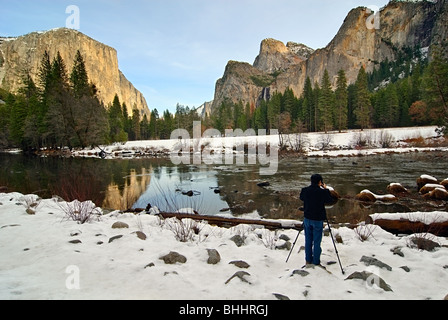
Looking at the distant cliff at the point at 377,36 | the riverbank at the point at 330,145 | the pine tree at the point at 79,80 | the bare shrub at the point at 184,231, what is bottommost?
the bare shrub at the point at 184,231

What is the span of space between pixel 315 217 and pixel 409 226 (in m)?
4.20

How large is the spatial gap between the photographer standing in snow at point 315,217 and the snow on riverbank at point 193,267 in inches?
11.6

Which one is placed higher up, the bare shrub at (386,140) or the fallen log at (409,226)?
the bare shrub at (386,140)

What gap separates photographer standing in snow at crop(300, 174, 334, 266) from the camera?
420 cm

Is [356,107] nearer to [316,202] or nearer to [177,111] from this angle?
[177,111]

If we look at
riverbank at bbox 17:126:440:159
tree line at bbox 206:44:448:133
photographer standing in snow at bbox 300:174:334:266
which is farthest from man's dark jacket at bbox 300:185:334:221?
tree line at bbox 206:44:448:133

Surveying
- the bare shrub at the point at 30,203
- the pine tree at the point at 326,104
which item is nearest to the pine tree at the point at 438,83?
the pine tree at the point at 326,104

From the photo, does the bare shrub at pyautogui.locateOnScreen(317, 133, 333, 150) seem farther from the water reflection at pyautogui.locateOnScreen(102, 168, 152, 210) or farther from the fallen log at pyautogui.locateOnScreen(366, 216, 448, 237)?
the fallen log at pyautogui.locateOnScreen(366, 216, 448, 237)

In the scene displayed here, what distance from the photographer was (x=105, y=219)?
6641 mm

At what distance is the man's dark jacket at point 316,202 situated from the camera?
4219 mm

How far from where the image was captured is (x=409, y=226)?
6.47 metres

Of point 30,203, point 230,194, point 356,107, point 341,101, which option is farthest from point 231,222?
point 356,107

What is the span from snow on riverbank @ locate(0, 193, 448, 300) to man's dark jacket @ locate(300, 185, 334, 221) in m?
0.90

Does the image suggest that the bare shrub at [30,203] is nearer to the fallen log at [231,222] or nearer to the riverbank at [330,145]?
the fallen log at [231,222]
